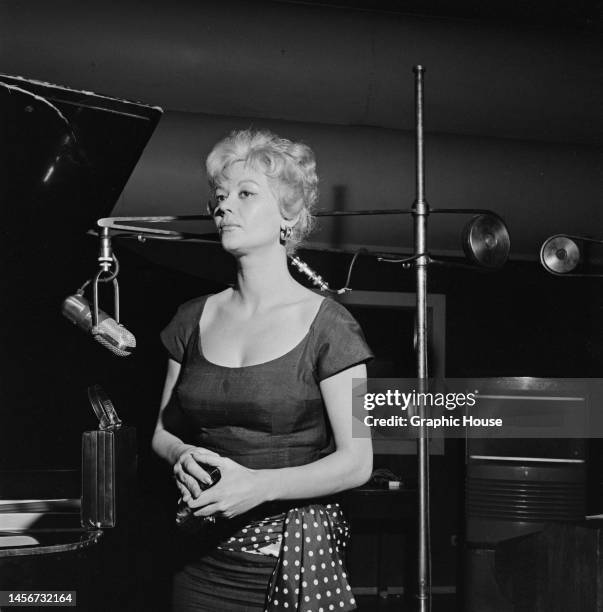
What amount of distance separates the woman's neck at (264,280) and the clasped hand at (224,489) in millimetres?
368

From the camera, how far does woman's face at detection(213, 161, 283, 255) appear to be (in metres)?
1.65

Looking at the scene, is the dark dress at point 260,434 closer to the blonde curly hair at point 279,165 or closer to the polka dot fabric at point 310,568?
the polka dot fabric at point 310,568

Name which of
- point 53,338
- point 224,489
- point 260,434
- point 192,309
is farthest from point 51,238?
point 224,489

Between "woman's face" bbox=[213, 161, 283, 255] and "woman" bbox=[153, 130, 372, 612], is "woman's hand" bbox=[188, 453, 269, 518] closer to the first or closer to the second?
"woman" bbox=[153, 130, 372, 612]

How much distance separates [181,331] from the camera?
1787mm

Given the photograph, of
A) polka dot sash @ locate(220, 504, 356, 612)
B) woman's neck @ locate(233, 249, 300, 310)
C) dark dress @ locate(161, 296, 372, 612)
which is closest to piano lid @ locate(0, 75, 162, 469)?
woman's neck @ locate(233, 249, 300, 310)

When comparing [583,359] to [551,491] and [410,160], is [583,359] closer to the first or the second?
[551,491]

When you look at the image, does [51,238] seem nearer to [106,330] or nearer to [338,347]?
[106,330]

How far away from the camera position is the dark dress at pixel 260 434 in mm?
1555

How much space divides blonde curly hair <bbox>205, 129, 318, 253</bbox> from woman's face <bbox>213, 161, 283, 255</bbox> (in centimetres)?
2

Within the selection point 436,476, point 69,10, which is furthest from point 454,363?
point 69,10

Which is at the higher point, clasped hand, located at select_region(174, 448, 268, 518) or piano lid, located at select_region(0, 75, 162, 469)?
piano lid, located at select_region(0, 75, 162, 469)

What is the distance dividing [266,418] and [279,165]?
528 mm

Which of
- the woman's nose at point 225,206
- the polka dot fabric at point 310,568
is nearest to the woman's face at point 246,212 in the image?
the woman's nose at point 225,206
